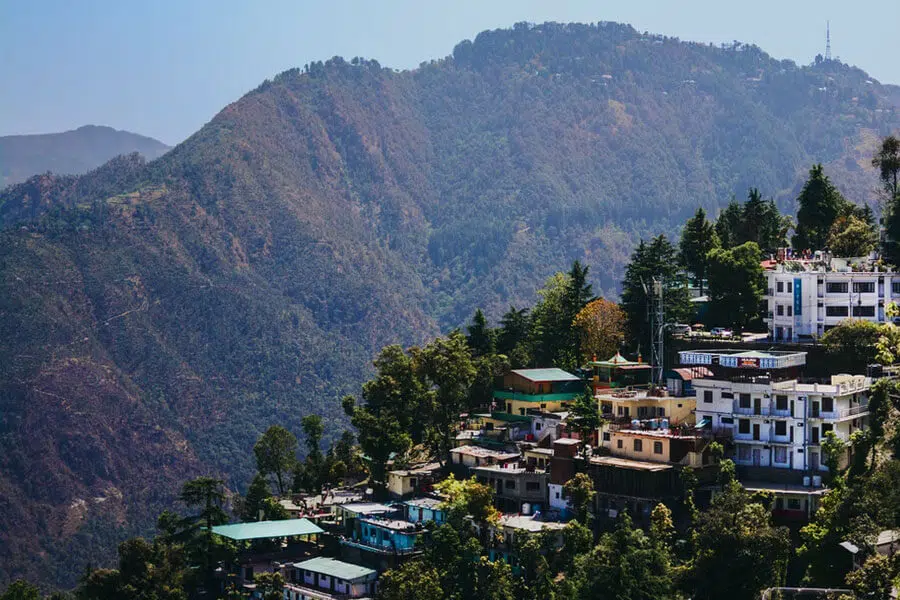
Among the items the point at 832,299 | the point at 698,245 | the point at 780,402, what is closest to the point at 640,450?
the point at 780,402

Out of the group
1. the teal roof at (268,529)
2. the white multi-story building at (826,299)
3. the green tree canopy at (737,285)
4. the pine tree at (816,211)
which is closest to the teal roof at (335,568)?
the teal roof at (268,529)

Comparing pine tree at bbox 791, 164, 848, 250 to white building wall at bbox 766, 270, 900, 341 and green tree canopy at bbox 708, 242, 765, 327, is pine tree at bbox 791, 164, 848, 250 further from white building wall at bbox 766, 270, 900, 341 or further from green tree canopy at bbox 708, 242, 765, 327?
white building wall at bbox 766, 270, 900, 341

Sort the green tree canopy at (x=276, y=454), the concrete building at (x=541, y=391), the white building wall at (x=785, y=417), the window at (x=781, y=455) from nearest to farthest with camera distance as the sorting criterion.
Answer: the white building wall at (x=785, y=417)
the window at (x=781, y=455)
the concrete building at (x=541, y=391)
the green tree canopy at (x=276, y=454)

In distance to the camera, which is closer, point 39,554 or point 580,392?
point 580,392

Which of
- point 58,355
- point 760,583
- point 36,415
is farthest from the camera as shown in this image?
point 58,355

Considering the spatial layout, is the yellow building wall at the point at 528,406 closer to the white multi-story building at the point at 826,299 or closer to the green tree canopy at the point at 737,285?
the green tree canopy at the point at 737,285

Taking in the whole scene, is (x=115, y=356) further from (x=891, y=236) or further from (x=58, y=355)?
(x=891, y=236)

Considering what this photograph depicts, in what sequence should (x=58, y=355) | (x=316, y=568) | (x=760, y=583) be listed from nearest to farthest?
(x=760, y=583) < (x=316, y=568) < (x=58, y=355)

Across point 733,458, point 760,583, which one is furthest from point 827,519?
point 733,458
